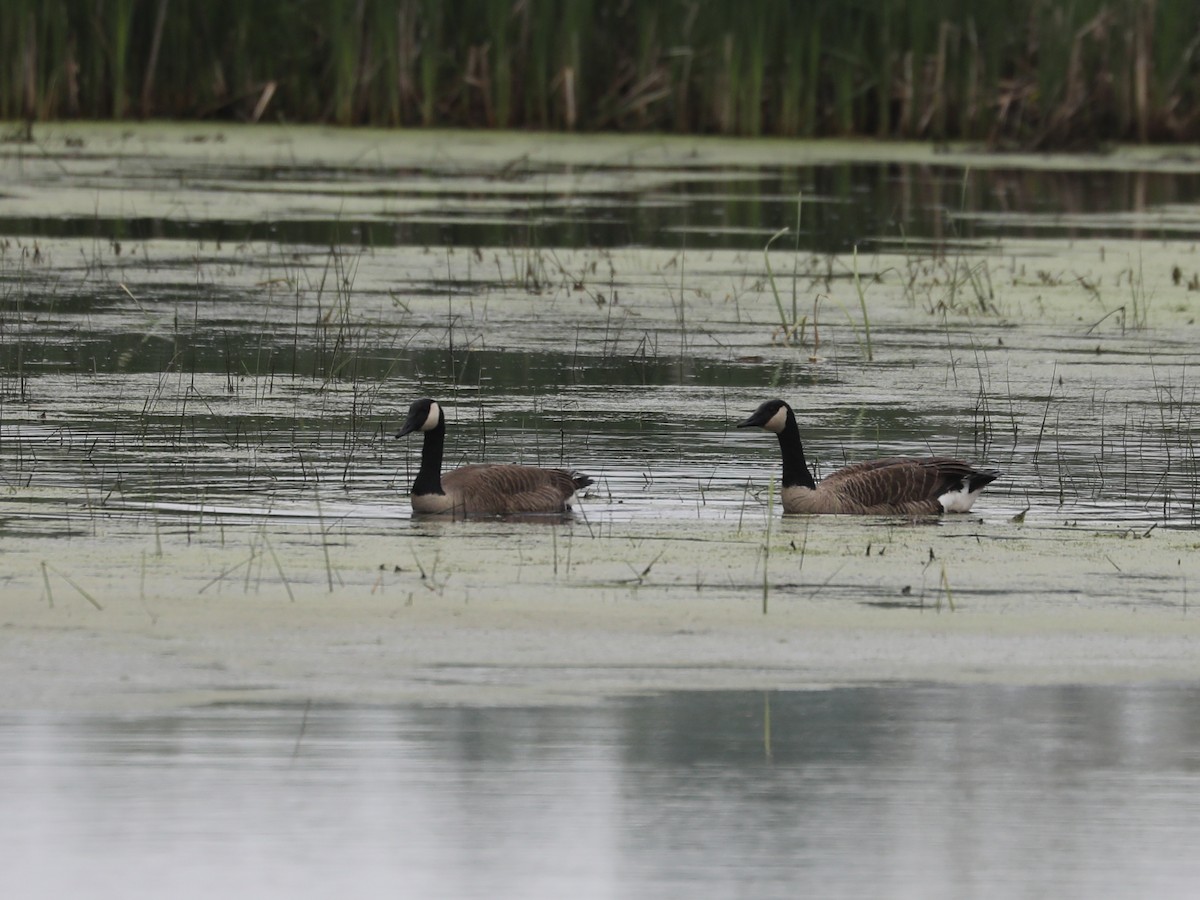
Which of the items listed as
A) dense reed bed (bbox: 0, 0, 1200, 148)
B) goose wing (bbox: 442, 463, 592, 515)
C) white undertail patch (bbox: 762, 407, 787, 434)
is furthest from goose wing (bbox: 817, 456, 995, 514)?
dense reed bed (bbox: 0, 0, 1200, 148)

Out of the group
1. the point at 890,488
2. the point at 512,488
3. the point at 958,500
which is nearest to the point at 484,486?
the point at 512,488

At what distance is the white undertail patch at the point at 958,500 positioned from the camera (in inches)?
320

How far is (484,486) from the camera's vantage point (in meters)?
8.02

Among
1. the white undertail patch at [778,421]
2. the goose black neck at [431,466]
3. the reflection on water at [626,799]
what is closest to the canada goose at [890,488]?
the white undertail patch at [778,421]

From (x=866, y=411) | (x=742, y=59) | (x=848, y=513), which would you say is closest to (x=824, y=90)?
(x=742, y=59)

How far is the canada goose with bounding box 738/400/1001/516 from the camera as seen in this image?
8.09 m

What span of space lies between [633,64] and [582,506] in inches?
582

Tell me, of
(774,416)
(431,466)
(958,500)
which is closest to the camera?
(431,466)

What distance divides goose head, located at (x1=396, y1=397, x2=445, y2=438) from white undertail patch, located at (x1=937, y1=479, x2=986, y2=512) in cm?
177

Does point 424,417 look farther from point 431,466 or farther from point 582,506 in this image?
point 582,506

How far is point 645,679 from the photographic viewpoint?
556 centimetres

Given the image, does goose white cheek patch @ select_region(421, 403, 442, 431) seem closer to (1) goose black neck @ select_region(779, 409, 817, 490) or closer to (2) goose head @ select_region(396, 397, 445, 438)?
(2) goose head @ select_region(396, 397, 445, 438)

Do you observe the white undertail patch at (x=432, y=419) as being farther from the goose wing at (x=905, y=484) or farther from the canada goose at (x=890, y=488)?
the goose wing at (x=905, y=484)

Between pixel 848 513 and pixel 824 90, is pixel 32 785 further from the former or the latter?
pixel 824 90
